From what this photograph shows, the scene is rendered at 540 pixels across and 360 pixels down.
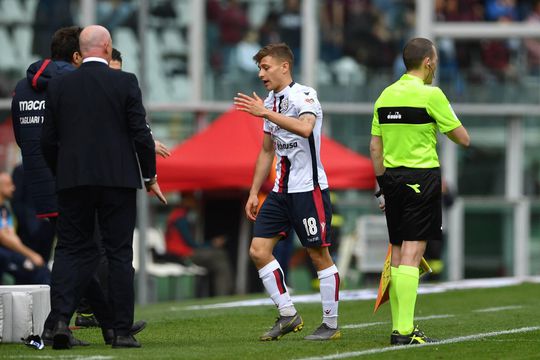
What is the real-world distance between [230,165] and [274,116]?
11063 millimetres

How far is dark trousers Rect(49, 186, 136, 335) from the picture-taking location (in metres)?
9.15

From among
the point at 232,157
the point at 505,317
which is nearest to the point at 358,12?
the point at 232,157

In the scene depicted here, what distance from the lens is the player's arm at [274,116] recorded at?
953 centimetres

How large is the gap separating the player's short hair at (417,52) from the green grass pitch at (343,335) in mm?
1776

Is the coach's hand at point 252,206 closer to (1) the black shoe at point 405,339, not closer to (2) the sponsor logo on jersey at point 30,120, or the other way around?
(1) the black shoe at point 405,339

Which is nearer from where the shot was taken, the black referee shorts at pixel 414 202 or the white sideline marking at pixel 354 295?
the black referee shorts at pixel 414 202

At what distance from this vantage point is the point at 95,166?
9.09m

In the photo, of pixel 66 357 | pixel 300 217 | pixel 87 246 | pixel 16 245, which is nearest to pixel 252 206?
pixel 300 217

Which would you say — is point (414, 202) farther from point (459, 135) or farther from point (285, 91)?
point (285, 91)

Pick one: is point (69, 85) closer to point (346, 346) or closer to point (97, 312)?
point (97, 312)

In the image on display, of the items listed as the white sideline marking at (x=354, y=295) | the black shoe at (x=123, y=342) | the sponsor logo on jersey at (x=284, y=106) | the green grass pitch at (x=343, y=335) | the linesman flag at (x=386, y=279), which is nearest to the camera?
the green grass pitch at (x=343, y=335)

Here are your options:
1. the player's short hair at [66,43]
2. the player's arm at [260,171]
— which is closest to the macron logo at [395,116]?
the player's arm at [260,171]

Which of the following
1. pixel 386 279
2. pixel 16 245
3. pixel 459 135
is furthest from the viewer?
pixel 16 245

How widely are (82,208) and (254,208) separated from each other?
1.46 metres
